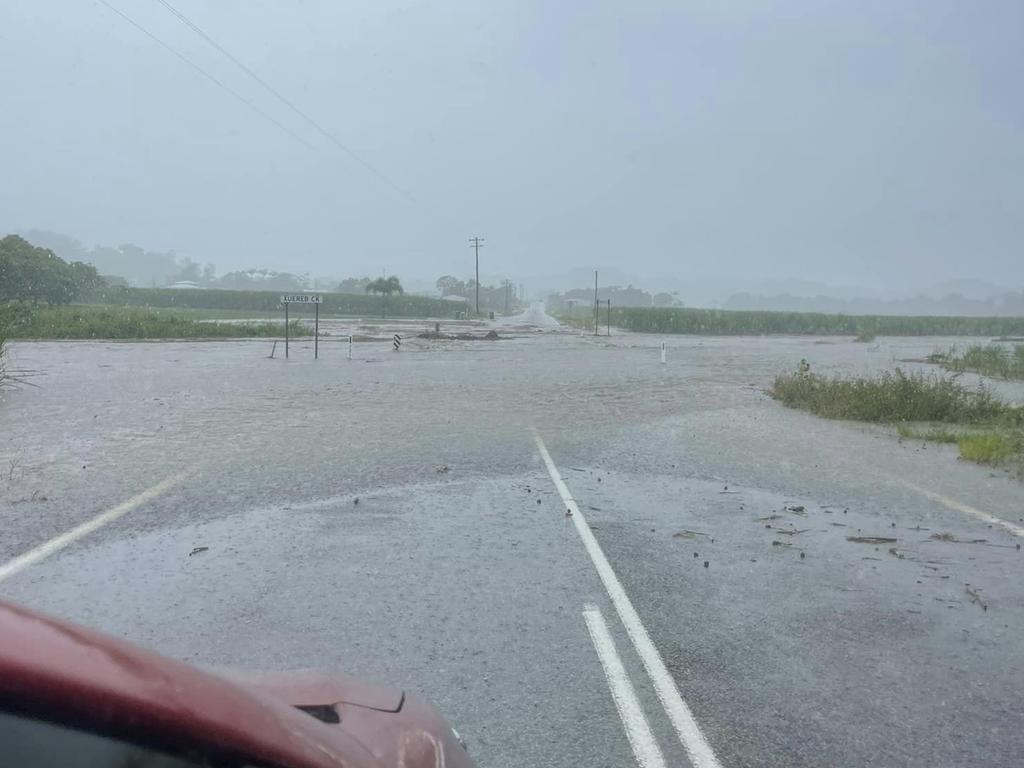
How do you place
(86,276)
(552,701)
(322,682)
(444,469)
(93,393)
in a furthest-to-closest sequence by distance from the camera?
(86,276), (93,393), (444,469), (552,701), (322,682)

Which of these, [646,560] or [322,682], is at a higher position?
[322,682]

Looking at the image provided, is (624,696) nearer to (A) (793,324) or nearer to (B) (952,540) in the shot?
(B) (952,540)

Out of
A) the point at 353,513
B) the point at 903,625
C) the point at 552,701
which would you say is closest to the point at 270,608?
the point at 552,701

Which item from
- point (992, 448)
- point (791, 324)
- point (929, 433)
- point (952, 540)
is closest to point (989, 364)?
point (929, 433)

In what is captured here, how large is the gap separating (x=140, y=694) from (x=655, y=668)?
3.67 meters

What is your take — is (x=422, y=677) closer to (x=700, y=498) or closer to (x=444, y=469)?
(x=700, y=498)

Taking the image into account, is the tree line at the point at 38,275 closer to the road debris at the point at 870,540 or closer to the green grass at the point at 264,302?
the road debris at the point at 870,540

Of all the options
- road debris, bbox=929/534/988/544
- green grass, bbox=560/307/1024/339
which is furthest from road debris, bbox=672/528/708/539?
green grass, bbox=560/307/1024/339

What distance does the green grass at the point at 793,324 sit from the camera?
80.0 metres

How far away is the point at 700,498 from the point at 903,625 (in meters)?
3.78

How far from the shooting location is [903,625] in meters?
5.52

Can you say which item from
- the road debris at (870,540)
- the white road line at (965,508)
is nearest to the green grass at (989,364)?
the white road line at (965,508)

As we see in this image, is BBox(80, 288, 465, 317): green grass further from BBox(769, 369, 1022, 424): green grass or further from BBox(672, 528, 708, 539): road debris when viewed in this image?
BBox(672, 528, 708, 539): road debris

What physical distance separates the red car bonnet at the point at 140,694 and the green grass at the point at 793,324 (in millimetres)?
72323
